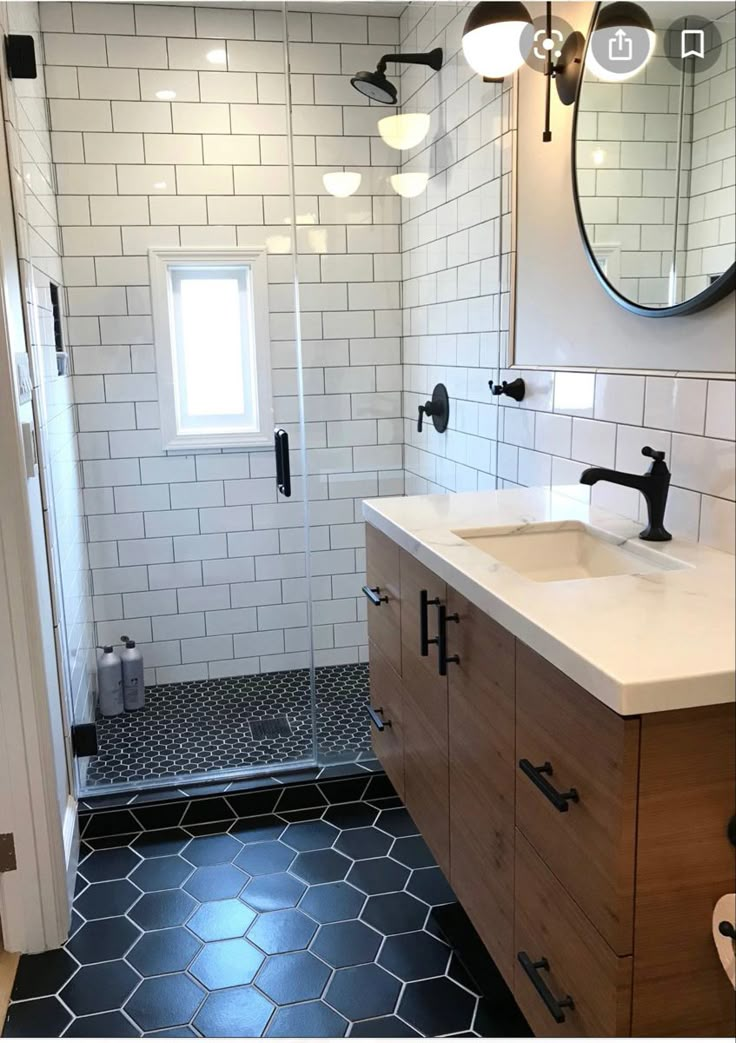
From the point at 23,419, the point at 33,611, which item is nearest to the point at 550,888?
the point at 33,611

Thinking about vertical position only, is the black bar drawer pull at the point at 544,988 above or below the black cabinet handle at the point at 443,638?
below

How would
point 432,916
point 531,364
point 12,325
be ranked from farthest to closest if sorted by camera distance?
point 531,364
point 432,916
point 12,325

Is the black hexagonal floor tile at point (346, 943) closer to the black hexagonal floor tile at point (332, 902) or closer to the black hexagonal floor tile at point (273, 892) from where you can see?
the black hexagonal floor tile at point (332, 902)

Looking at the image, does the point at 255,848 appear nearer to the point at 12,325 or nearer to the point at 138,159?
the point at 12,325

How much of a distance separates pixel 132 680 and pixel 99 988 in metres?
1.47

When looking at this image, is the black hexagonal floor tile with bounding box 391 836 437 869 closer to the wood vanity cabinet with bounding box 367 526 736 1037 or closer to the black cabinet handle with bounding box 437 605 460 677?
the wood vanity cabinet with bounding box 367 526 736 1037

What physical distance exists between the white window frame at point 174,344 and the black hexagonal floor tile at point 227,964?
1.93m

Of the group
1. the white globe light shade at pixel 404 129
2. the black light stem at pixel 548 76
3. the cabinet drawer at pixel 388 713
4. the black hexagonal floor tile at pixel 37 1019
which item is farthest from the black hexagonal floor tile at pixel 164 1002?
the white globe light shade at pixel 404 129

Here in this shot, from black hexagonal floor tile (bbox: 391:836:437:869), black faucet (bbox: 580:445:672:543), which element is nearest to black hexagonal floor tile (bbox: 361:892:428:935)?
black hexagonal floor tile (bbox: 391:836:437:869)

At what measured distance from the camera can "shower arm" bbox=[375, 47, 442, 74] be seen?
2.63 metres

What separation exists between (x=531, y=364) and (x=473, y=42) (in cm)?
84

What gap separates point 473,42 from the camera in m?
2.12

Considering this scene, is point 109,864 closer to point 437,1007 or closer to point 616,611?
point 437,1007

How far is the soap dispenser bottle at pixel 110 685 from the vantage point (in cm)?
317
